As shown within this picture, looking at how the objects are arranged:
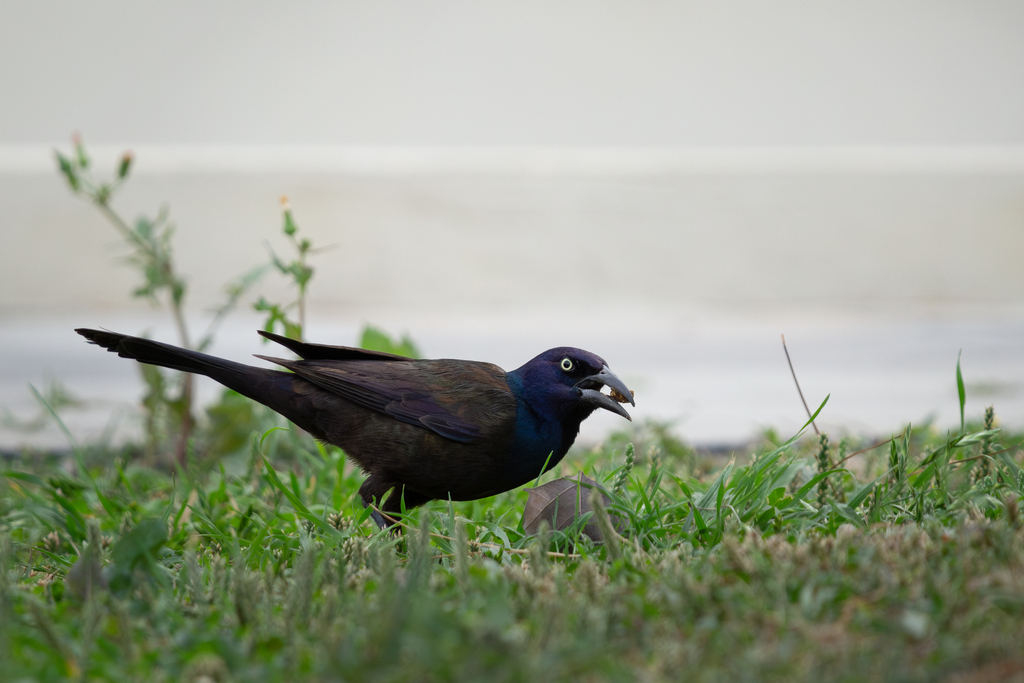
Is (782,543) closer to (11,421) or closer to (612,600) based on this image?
(612,600)

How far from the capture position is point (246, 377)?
300cm

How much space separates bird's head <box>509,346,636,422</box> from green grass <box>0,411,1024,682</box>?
12.8 inches

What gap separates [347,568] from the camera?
2.05 m

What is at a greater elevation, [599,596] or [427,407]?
[427,407]

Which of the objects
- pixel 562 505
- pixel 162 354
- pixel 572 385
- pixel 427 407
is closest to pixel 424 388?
pixel 427 407

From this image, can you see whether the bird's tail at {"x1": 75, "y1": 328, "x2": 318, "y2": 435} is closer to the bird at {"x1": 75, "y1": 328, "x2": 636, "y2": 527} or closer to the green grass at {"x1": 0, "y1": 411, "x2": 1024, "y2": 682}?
the bird at {"x1": 75, "y1": 328, "x2": 636, "y2": 527}

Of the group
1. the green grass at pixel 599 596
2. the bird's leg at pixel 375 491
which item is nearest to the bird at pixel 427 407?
the bird's leg at pixel 375 491

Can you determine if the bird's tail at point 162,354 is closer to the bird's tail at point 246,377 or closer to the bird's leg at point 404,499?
the bird's tail at point 246,377

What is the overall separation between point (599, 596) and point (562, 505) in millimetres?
735

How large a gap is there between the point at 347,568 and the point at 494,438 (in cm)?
76

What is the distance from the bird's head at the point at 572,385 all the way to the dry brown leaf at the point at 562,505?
→ 1.08ft

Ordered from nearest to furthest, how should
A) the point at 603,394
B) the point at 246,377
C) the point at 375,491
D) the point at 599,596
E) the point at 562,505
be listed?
the point at 599,596 < the point at 562,505 < the point at 603,394 < the point at 375,491 < the point at 246,377

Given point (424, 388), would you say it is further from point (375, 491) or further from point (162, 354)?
point (162, 354)

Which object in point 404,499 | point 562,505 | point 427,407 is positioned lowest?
point 404,499
